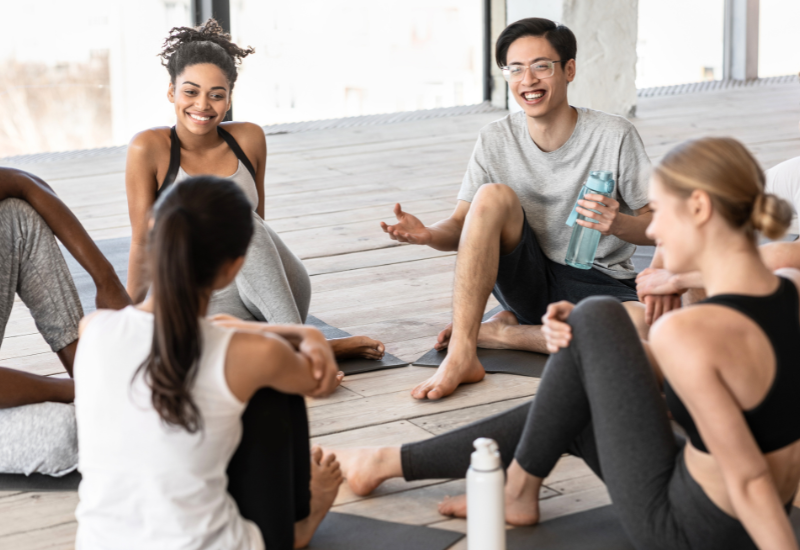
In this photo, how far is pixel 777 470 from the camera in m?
1.29

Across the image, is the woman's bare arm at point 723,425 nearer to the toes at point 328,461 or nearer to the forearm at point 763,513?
the forearm at point 763,513

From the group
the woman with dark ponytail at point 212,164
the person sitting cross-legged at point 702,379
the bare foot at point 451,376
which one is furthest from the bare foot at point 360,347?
the person sitting cross-legged at point 702,379

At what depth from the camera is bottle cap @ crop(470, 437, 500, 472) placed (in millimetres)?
1366

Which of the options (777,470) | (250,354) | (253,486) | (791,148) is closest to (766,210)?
(777,470)

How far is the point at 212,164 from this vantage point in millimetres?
2510

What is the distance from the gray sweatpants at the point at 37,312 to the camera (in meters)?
1.87

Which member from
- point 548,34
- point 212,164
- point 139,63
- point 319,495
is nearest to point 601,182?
point 548,34

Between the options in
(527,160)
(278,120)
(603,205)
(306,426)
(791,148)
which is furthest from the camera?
(278,120)

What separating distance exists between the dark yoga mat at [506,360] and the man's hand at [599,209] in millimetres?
428

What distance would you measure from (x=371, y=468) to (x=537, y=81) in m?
1.11

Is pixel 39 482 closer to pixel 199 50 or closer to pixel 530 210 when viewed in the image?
pixel 199 50

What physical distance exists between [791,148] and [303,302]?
3349mm

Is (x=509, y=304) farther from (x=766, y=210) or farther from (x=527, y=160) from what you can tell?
(x=766, y=210)

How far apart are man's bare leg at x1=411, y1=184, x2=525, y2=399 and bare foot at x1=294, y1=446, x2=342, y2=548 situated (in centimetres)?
62
